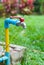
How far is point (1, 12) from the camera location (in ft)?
34.3

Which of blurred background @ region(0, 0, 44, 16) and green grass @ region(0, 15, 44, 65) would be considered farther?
blurred background @ region(0, 0, 44, 16)

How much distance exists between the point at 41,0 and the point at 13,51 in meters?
9.11

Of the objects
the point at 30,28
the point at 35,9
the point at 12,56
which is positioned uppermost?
the point at 12,56

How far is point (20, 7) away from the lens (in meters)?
12.0

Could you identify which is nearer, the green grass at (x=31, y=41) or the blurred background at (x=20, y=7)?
the green grass at (x=31, y=41)

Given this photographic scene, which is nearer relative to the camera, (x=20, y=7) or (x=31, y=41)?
(x=31, y=41)

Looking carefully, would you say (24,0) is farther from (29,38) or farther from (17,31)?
(29,38)

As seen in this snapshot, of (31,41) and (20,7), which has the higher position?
(31,41)

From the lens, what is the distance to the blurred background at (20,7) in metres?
10.8

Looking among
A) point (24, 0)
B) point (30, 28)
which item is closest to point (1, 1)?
point (24, 0)

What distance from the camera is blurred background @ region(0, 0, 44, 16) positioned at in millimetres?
10789

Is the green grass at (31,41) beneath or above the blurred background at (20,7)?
above

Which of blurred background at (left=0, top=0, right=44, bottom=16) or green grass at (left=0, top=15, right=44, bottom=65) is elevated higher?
green grass at (left=0, top=15, right=44, bottom=65)

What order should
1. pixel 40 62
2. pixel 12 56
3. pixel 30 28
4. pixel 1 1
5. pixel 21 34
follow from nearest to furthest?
pixel 12 56 < pixel 40 62 < pixel 21 34 < pixel 30 28 < pixel 1 1
